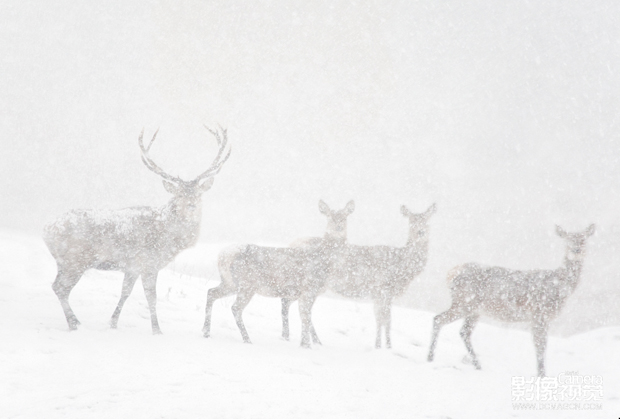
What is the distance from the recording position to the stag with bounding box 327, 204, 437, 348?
9.05 meters

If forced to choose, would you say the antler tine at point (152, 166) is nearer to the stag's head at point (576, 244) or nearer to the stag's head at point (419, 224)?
the stag's head at point (419, 224)

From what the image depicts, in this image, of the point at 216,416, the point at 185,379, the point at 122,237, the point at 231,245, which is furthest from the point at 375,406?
the point at 122,237

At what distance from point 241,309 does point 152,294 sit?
56.6 inches

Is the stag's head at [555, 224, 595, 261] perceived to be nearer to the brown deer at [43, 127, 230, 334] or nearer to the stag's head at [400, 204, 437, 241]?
the stag's head at [400, 204, 437, 241]

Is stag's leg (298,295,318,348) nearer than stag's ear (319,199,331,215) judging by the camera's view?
Yes

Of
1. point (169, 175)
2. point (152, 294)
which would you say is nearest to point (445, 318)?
point (152, 294)

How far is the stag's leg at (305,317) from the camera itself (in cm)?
776

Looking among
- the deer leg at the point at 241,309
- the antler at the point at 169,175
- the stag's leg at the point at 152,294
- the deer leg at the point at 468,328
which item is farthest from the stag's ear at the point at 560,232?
the stag's leg at the point at 152,294

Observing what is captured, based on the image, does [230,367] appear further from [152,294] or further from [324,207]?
[324,207]

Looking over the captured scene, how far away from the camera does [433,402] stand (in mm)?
5520

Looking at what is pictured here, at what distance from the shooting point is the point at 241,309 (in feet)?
25.8

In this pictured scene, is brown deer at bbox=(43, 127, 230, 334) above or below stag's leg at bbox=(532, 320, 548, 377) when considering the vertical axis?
above

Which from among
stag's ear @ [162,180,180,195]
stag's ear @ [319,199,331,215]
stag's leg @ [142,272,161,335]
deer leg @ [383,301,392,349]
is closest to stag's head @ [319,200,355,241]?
stag's ear @ [319,199,331,215]

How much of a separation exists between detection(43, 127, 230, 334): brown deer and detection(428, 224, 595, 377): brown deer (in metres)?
4.49
